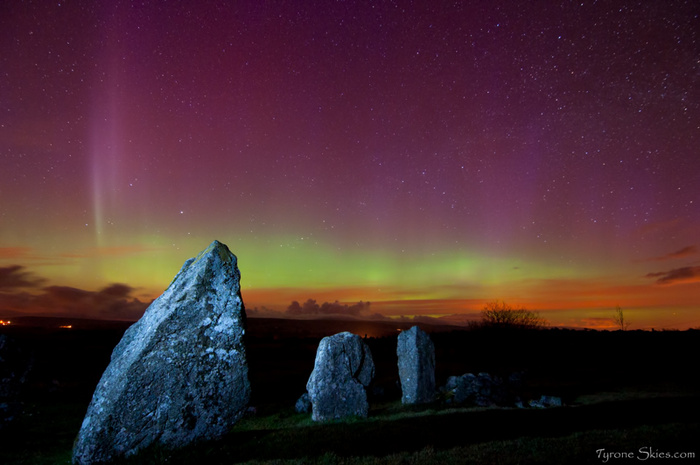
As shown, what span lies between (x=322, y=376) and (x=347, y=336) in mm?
2150

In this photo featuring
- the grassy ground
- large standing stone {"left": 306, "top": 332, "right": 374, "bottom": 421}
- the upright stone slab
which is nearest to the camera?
the grassy ground

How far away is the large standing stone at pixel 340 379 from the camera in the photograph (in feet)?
55.2

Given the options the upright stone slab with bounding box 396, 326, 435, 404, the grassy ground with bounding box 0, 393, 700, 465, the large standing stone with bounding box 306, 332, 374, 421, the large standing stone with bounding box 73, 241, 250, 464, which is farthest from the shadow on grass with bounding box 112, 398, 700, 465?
the upright stone slab with bounding box 396, 326, 435, 404

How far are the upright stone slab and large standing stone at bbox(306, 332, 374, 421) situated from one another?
343cm

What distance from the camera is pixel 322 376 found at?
1739 cm

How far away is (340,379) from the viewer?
17.4 m

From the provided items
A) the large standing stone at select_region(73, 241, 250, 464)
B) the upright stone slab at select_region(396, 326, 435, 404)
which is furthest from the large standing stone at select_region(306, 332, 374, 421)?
the large standing stone at select_region(73, 241, 250, 464)

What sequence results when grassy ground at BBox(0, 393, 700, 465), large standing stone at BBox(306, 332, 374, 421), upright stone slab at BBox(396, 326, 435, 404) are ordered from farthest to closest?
upright stone slab at BBox(396, 326, 435, 404)
large standing stone at BBox(306, 332, 374, 421)
grassy ground at BBox(0, 393, 700, 465)

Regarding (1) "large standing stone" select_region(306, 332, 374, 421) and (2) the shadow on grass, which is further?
(1) "large standing stone" select_region(306, 332, 374, 421)

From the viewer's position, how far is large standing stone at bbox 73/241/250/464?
359 inches

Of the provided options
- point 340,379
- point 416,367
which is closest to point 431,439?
point 340,379

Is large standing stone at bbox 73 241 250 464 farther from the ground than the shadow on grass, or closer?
farther from the ground

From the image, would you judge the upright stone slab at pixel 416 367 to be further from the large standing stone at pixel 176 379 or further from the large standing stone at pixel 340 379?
the large standing stone at pixel 176 379

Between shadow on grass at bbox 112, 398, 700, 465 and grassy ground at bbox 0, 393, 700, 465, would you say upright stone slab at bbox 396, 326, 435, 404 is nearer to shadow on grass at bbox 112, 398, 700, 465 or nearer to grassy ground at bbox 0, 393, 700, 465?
grassy ground at bbox 0, 393, 700, 465
